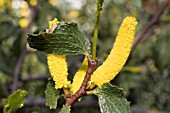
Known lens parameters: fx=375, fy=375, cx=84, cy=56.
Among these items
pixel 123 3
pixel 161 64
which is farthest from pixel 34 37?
pixel 123 3

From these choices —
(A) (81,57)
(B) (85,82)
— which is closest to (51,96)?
(B) (85,82)

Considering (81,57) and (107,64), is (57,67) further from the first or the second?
(81,57)

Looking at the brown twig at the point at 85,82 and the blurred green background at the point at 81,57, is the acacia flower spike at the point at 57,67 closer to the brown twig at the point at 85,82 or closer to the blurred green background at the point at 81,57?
the brown twig at the point at 85,82

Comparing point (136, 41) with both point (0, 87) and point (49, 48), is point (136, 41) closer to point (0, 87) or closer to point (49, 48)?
point (0, 87)

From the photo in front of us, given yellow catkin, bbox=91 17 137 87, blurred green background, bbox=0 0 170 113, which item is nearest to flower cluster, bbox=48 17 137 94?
yellow catkin, bbox=91 17 137 87

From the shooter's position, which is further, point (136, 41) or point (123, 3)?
point (123, 3)

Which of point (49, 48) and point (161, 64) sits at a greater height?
point (49, 48)

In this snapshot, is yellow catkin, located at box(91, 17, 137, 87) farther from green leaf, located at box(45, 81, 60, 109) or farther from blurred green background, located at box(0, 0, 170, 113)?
blurred green background, located at box(0, 0, 170, 113)
